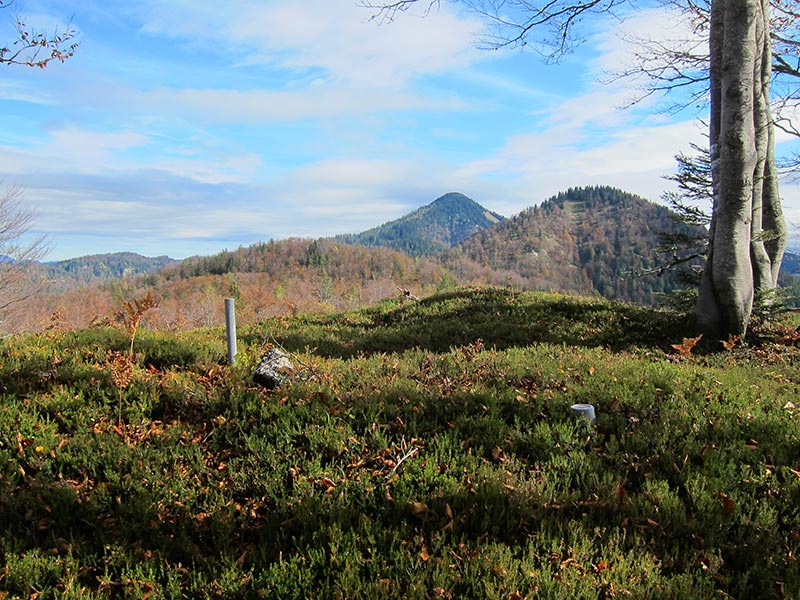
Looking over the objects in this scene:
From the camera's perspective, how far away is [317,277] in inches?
4582

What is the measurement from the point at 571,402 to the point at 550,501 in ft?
6.13

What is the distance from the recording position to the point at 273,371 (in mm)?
6160

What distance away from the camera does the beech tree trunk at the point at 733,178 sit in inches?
356

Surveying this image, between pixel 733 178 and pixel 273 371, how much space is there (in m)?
9.40

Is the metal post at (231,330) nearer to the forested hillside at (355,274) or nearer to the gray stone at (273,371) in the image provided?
the gray stone at (273,371)

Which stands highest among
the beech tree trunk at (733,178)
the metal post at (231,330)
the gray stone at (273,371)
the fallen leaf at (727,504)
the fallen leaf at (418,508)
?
the beech tree trunk at (733,178)

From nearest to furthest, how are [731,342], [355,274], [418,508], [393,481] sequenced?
[418,508], [393,481], [731,342], [355,274]

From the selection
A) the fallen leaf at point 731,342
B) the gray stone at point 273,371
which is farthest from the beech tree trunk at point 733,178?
the gray stone at point 273,371

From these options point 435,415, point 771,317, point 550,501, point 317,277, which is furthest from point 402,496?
point 317,277

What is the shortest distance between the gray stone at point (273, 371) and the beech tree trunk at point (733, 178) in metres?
8.60

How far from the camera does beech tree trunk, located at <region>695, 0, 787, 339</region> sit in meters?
9.05

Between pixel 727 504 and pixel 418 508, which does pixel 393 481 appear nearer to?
pixel 418 508

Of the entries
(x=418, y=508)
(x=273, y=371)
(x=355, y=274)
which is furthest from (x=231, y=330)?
(x=355, y=274)

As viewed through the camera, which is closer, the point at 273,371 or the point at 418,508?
the point at 418,508
